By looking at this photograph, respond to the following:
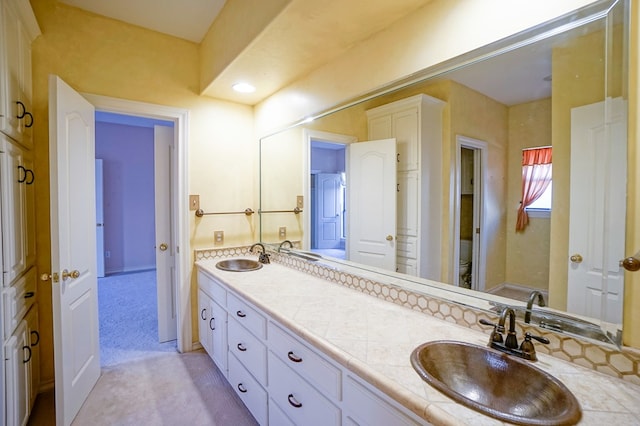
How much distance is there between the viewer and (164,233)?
281 centimetres

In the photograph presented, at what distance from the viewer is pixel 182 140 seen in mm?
2553

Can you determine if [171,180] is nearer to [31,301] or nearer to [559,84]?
[31,301]

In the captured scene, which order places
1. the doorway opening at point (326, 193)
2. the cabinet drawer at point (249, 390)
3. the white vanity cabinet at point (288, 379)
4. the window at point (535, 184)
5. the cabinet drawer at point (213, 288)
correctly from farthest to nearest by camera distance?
the cabinet drawer at point (213, 288), the doorway opening at point (326, 193), the cabinet drawer at point (249, 390), the window at point (535, 184), the white vanity cabinet at point (288, 379)

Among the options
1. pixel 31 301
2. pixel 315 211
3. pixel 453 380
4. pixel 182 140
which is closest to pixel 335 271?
pixel 315 211

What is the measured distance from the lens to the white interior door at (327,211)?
2.03 m

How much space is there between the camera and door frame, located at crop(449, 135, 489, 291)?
126 centimetres

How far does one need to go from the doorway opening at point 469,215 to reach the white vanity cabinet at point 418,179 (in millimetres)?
80

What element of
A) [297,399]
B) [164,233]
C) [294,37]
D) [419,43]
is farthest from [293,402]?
[164,233]

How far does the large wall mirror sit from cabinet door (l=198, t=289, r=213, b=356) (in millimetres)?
1261

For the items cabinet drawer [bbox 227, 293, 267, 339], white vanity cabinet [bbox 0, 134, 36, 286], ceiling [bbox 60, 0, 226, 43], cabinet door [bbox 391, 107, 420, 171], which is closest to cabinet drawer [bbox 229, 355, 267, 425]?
cabinet drawer [bbox 227, 293, 267, 339]

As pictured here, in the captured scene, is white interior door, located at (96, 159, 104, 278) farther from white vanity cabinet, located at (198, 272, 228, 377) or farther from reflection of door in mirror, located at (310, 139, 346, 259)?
reflection of door in mirror, located at (310, 139, 346, 259)

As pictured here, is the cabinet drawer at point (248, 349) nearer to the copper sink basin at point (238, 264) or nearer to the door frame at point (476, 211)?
the copper sink basin at point (238, 264)

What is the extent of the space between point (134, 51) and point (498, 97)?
259 cm

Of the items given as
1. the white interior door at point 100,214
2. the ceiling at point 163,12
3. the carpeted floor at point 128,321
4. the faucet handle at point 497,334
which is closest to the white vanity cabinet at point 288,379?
the faucet handle at point 497,334
